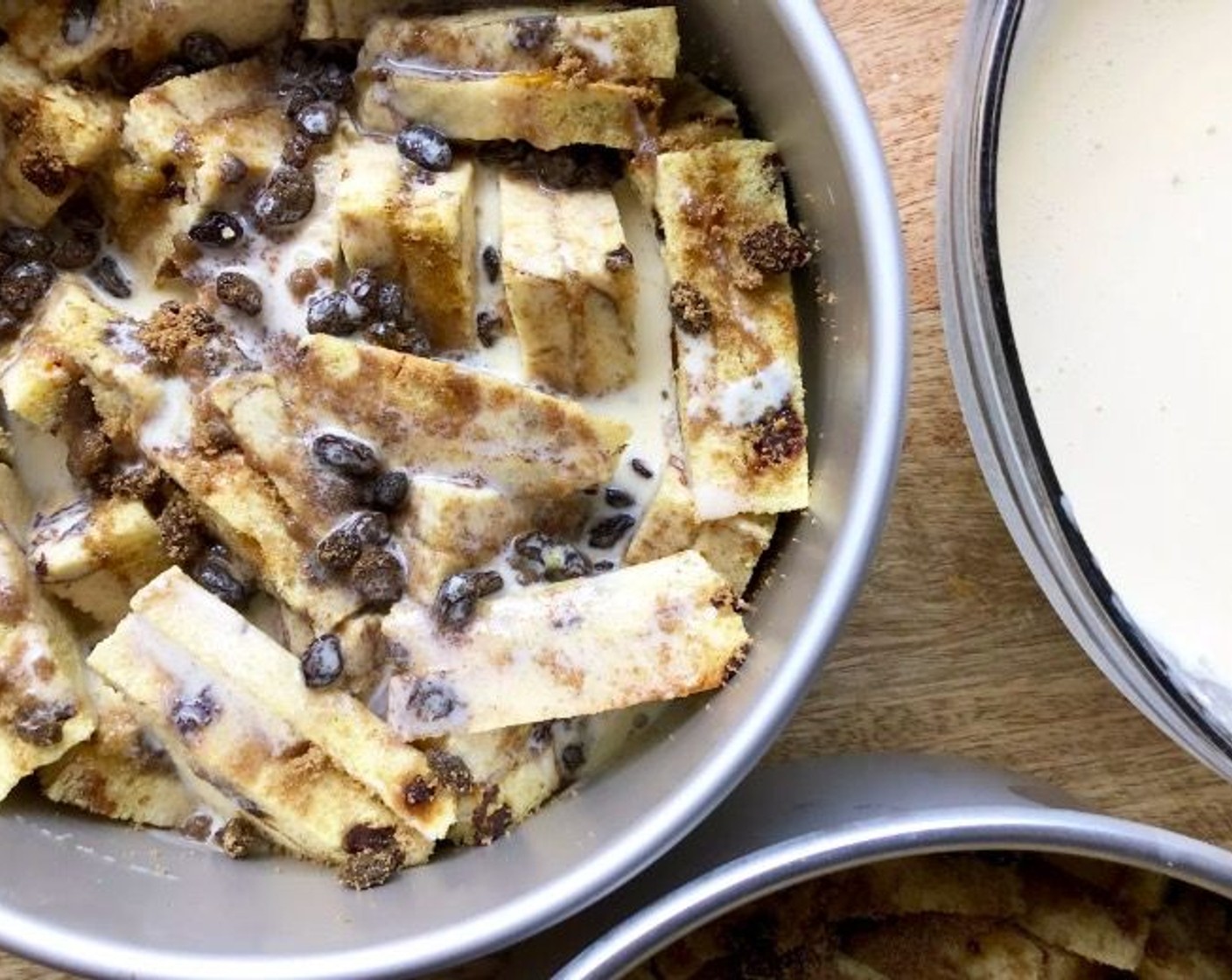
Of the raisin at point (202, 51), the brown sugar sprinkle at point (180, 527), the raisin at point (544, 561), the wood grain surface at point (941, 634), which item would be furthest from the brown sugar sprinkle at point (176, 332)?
the wood grain surface at point (941, 634)

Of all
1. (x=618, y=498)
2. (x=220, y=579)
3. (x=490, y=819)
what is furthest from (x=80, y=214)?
(x=490, y=819)

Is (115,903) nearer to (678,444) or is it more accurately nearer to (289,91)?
(678,444)

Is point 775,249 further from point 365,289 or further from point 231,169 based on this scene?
point 231,169

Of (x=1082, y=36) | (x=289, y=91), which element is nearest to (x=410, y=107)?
(x=289, y=91)

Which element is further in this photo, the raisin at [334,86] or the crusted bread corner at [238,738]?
the raisin at [334,86]

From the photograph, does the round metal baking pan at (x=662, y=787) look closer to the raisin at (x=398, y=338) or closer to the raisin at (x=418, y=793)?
the raisin at (x=418, y=793)
